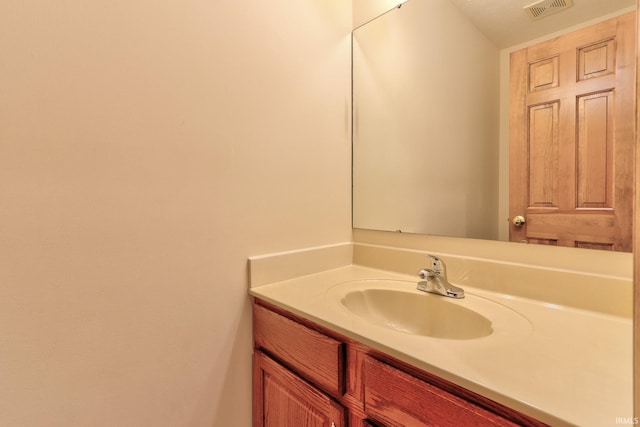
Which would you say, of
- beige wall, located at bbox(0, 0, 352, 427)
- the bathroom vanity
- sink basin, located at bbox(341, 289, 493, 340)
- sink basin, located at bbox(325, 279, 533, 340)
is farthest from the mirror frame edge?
beige wall, located at bbox(0, 0, 352, 427)

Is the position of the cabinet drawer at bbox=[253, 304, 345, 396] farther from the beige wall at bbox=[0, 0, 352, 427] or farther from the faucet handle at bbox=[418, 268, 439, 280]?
the faucet handle at bbox=[418, 268, 439, 280]

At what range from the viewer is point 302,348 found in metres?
0.80

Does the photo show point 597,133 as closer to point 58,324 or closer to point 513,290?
point 513,290

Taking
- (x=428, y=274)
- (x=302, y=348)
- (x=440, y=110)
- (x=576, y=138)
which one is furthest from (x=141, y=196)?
(x=576, y=138)

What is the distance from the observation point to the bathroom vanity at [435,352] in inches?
18.5

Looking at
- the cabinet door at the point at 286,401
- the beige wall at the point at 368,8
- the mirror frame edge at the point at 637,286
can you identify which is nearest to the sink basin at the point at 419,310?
the cabinet door at the point at 286,401

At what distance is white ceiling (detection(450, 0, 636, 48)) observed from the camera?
792 millimetres

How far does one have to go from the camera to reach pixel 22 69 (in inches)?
24.0

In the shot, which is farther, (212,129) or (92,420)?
(212,129)

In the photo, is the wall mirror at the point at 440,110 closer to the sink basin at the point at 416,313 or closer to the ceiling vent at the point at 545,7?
the ceiling vent at the point at 545,7

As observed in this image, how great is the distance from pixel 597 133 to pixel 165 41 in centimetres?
116

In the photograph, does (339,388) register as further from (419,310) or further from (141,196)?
(141,196)

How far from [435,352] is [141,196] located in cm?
77

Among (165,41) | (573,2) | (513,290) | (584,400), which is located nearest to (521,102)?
(573,2)
